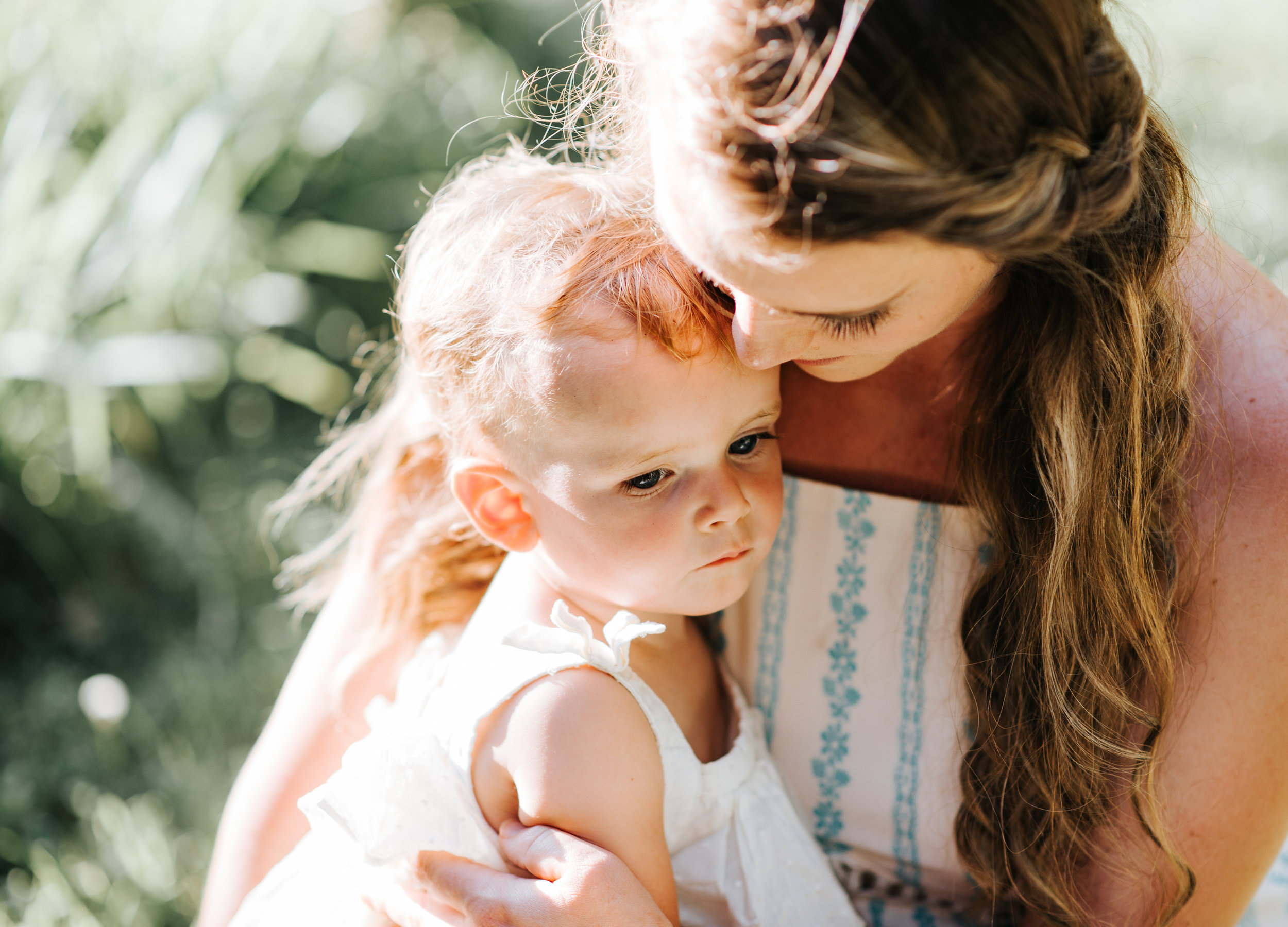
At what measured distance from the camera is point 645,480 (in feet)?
4.09

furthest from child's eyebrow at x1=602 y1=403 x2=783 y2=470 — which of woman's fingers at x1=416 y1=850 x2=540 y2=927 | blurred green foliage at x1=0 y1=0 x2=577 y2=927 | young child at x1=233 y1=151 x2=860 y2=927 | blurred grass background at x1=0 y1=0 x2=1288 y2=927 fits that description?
blurred green foliage at x1=0 y1=0 x2=577 y2=927

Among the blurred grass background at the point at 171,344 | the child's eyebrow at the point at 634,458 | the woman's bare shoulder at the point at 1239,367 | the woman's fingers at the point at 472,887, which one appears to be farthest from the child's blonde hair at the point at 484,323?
the blurred grass background at the point at 171,344

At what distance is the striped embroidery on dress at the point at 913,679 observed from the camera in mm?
1396

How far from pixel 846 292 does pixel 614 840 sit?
0.69 m

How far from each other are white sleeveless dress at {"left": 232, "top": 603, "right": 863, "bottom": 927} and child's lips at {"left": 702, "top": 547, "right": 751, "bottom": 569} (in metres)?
0.13

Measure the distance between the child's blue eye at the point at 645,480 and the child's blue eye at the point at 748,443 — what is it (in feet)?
0.36

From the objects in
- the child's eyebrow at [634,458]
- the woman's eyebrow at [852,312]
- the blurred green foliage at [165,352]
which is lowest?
the blurred green foliage at [165,352]

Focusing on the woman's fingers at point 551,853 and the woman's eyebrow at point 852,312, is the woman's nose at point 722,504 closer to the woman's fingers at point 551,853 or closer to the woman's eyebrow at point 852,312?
the woman's eyebrow at point 852,312

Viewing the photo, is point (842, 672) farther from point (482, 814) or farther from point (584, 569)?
point (482, 814)

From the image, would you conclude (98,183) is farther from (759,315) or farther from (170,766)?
(759,315)

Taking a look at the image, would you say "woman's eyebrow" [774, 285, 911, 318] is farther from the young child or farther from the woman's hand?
A: the woman's hand

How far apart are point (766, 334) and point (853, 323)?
0.33 feet

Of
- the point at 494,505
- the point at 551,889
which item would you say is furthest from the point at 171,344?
the point at 551,889

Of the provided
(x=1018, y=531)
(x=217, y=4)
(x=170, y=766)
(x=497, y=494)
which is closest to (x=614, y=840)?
(x=497, y=494)
